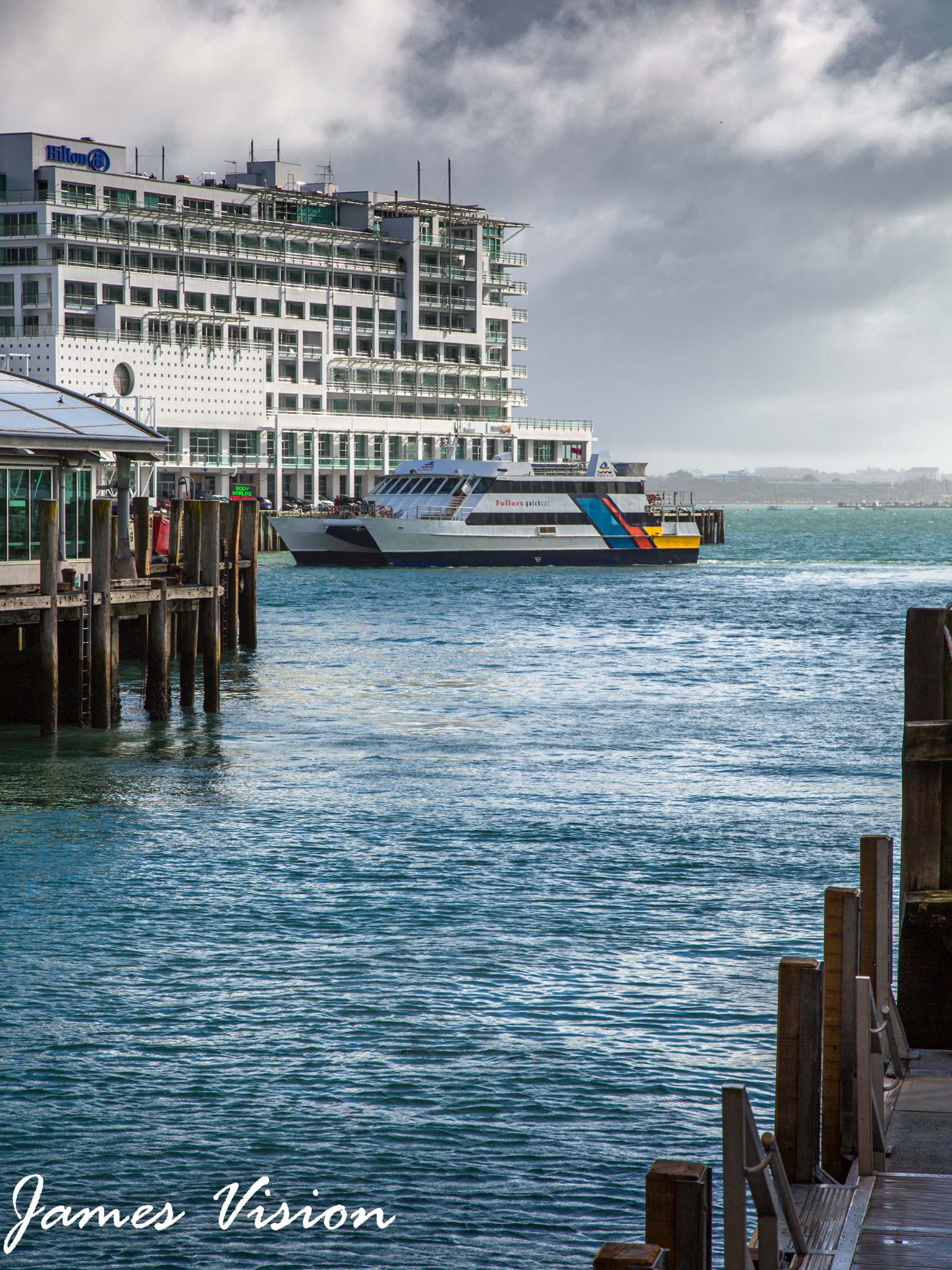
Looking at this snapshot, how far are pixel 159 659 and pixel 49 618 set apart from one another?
3334 mm

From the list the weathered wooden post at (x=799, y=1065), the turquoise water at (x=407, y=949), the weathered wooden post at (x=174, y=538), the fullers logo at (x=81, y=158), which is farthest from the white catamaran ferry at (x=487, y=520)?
the weathered wooden post at (x=799, y=1065)

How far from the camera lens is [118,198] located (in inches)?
4419

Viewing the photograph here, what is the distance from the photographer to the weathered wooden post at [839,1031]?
7.68m

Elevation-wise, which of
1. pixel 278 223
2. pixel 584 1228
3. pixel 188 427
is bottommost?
pixel 584 1228

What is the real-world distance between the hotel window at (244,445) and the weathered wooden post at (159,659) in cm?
8343

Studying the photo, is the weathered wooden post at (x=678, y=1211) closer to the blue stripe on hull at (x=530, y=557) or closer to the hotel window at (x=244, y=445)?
the blue stripe on hull at (x=530, y=557)

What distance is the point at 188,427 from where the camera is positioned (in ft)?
345

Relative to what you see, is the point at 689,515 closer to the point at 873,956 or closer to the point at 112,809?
the point at 112,809

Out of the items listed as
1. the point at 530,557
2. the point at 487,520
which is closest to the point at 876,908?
the point at 487,520

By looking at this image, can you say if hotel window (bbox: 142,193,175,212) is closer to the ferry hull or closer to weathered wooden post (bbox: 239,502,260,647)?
the ferry hull

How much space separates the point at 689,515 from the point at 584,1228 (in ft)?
285

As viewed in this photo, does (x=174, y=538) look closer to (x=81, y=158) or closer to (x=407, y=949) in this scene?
(x=407, y=949)

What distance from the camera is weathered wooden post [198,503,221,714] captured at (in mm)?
28594

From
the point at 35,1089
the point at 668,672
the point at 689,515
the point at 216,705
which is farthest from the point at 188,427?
the point at 35,1089
